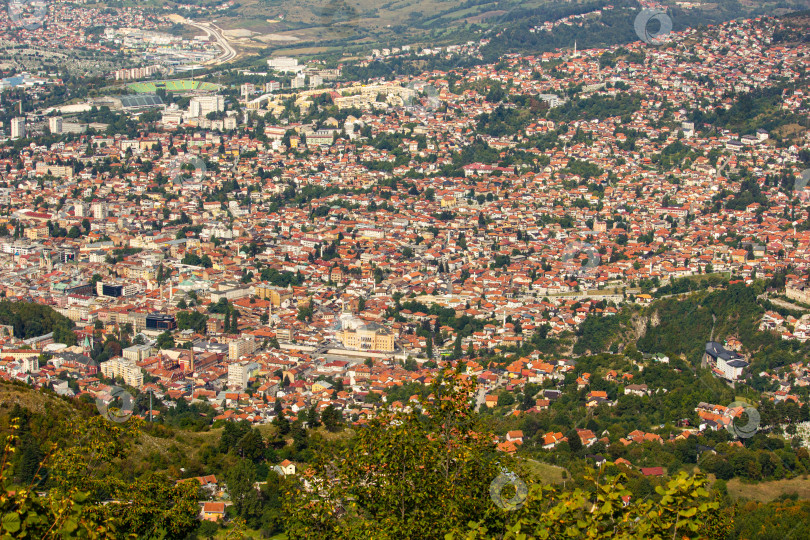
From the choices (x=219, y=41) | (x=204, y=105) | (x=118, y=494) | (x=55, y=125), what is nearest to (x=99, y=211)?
(x=55, y=125)

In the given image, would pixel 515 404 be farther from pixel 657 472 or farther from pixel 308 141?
pixel 308 141

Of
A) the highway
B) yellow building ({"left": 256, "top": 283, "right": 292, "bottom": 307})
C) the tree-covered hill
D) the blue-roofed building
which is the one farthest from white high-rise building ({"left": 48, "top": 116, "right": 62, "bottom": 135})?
the blue-roofed building

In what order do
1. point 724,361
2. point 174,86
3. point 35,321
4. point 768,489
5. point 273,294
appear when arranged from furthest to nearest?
point 174,86 → point 273,294 → point 35,321 → point 724,361 → point 768,489

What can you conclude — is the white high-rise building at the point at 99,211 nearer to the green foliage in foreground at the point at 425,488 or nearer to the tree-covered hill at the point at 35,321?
the tree-covered hill at the point at 35,321

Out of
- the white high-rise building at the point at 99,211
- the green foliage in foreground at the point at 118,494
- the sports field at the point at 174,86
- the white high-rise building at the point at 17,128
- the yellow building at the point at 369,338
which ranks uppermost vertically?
the green foliage in foreground at the point at 118,494

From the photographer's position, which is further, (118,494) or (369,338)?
(369,338)

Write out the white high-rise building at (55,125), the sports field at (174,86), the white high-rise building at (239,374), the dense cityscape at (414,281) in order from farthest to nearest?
the sports field at (174,86)
the white high-rise building at (55,125)
the white high-rise building at (239,374)
the dense cityscape at (414,281)

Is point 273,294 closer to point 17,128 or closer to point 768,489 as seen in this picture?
point 768,489

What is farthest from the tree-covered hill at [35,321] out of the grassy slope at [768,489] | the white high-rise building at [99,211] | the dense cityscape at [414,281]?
the grassy slope at [768,489]

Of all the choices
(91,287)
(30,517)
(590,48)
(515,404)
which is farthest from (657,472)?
(590,48)
